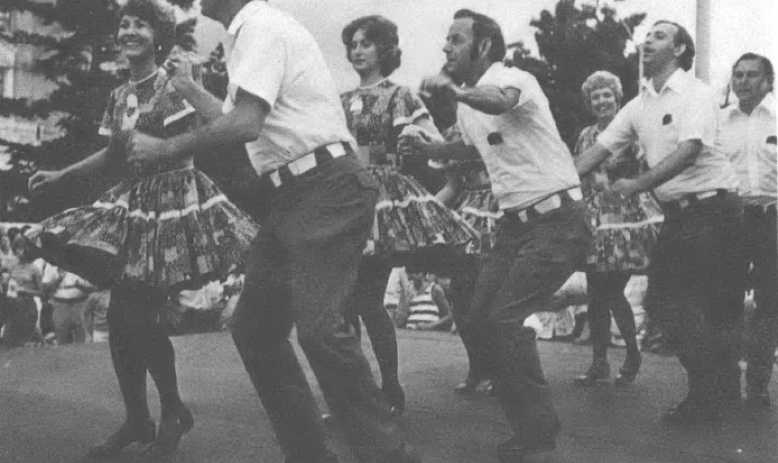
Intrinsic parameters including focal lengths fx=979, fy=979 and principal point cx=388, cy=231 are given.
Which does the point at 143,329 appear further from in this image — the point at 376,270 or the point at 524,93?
the point at 524,93

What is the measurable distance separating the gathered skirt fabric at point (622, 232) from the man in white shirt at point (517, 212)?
1.80 metres

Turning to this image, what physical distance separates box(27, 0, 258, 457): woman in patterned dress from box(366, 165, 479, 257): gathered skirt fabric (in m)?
0.90

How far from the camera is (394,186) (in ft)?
14.7

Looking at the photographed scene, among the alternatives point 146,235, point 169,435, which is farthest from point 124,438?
point 146,235

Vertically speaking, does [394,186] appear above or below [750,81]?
below

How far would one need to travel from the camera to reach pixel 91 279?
138 inches

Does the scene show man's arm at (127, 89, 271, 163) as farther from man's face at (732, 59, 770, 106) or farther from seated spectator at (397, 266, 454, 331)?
seated spectator at (397, 266, 454, 331)

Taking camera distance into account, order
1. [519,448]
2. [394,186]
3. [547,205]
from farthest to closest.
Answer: [394,186] < [547,205] < [519,448]

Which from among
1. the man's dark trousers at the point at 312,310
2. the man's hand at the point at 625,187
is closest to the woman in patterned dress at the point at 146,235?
the man's dark trousers at the point at 312,310

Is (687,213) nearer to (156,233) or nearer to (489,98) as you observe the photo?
(489,98)

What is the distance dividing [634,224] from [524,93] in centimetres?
224

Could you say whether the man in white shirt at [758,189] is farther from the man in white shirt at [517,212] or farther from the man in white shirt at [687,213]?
the man in white shirt at [517,212]

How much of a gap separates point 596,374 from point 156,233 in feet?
9.41

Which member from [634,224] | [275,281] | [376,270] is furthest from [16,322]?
[275,281]
